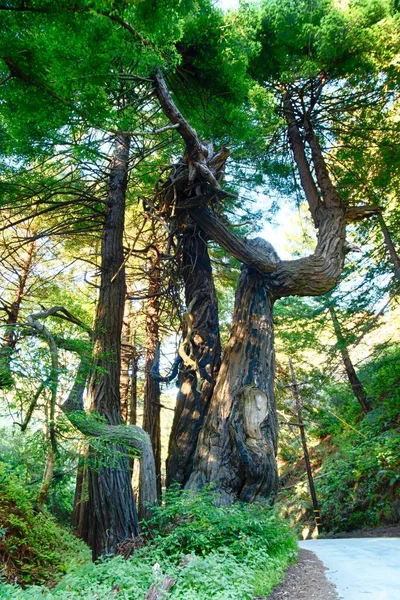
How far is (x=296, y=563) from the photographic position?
4871mm

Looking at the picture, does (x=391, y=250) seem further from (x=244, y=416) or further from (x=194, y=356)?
(x=244, y=416)

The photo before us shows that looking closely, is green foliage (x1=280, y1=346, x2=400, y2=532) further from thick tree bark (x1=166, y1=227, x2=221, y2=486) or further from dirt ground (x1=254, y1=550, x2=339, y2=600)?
dirt ground (x1=254, y1=550, x2=339, y2=600)

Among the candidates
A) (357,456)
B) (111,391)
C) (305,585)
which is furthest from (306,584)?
(357,456)

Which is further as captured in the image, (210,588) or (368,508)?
(368,508)

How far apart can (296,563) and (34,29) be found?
19.9ft

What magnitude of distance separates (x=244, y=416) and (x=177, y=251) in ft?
11.3

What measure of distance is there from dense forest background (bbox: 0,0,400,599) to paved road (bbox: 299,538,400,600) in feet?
2.17

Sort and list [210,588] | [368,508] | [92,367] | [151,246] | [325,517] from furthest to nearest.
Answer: [325,517] → [368,508] → [151,246] → [92,367] → [210,588]

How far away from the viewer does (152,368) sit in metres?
8.55

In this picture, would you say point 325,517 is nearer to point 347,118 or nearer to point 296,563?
point 296,563

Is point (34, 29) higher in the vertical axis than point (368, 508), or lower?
higher

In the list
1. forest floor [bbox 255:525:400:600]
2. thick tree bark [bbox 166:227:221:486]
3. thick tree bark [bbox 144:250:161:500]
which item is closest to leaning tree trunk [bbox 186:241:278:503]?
thick tree bark [bbox 166:227:221:486]

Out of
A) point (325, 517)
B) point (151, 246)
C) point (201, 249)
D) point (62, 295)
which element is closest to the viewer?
point (151, 246)

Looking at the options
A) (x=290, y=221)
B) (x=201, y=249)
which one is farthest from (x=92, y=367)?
(x=290, y=221)
